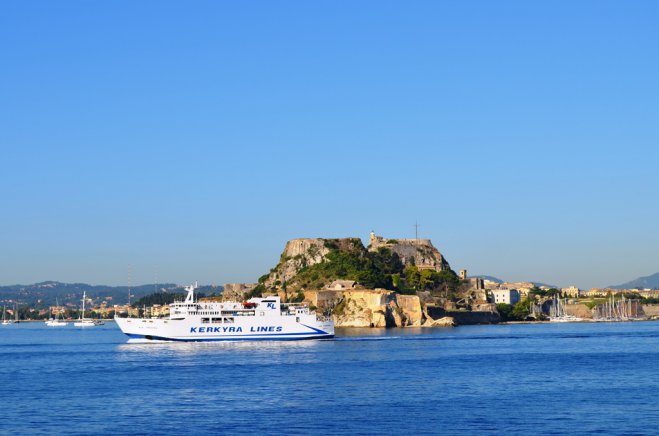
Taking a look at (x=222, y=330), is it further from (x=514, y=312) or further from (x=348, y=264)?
(x=514, y=312)

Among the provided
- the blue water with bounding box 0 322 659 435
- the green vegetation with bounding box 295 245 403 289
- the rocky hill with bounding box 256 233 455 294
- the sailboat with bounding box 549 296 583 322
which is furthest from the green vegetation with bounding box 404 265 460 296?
the blue water with bounding box 0 322 659 435

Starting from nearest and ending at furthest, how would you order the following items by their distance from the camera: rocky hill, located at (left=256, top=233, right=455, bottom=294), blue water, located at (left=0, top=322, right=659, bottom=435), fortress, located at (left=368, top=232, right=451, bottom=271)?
blue water, located at (left=0, top=322, right=659, bottom=435), rocky hill, located at (left=256, top=233, right=455, bottom=294), fortress, located at (left=368, top=232, right=451, bottom=271)

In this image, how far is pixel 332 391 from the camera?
48406mm

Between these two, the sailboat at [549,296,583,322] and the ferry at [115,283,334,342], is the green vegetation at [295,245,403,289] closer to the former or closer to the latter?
the sailboat at [549,296,583,322]

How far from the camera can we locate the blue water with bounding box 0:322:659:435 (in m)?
37.2

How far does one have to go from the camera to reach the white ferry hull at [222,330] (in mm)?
90500

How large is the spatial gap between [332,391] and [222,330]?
44340 mm

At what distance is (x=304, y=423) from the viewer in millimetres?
37562

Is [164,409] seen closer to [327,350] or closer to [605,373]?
[605,373]

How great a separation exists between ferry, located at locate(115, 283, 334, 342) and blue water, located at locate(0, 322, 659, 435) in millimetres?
9304

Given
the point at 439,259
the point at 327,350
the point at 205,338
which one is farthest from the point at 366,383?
the point at 439,259

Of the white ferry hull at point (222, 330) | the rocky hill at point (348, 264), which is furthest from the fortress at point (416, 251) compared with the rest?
the white ferry hull at point (222, 330)

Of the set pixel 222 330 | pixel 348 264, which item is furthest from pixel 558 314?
pixel 222 330

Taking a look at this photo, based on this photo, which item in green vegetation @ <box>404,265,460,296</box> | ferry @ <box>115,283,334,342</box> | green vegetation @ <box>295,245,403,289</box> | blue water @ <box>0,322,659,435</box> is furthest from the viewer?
green vegetation @ <box>404,265,460,296</box>
